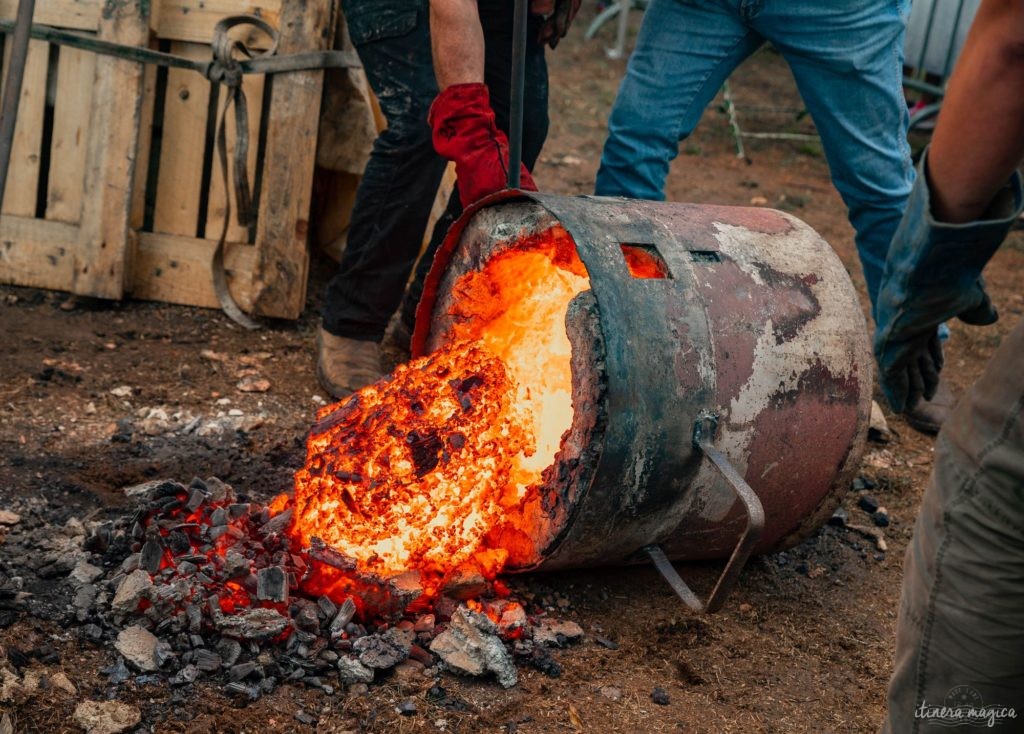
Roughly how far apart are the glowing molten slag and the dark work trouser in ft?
2.79

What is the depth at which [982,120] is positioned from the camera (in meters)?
1.56

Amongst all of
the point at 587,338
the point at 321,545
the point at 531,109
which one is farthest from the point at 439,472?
the point at 531,109

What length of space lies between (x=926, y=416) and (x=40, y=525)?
9.59 feet

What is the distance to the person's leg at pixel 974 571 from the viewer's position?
1438 mm

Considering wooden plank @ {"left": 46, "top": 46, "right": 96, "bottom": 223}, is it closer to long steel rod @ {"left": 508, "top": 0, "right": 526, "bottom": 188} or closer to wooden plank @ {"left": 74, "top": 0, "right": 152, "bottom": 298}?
wooden plank @ {"left": 74, "top": 0, "right": 152, "bottom": 298}

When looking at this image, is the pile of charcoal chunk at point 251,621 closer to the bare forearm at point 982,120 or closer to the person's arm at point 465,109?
the person's arm at point 465,109

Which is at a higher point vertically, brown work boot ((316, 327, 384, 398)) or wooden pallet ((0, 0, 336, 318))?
wooden pallet ((0, 0, 336, 318))

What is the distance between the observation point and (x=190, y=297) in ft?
13.5

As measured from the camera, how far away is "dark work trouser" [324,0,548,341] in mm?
3377

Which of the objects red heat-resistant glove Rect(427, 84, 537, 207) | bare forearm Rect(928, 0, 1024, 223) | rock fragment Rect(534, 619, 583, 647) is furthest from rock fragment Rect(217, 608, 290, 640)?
bare forearm Rect(928, 0, 1024, 223)

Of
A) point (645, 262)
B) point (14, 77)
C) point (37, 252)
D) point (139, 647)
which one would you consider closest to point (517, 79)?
point (645, 262)

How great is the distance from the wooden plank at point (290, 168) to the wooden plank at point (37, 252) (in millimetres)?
694

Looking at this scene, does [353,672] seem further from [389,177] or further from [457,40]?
[389,177]

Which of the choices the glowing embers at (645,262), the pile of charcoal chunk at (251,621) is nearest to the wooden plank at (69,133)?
the pile of charcoal chunk at (251,621)
